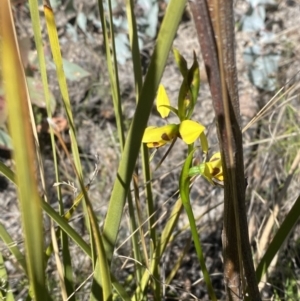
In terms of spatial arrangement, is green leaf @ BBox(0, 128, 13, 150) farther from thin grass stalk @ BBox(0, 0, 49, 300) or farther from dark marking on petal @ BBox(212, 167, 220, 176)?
thin grass stalk @ BBox(0, 0, 49, 300)

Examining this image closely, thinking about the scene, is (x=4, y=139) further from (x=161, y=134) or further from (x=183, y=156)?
(x=161, y=134)

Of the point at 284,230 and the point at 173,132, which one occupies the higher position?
the point at 173,132

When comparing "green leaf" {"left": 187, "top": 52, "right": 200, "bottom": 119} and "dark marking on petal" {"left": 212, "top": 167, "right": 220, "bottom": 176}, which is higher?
"green leaf" {"left": 187, "top": 52, "right": 200, "bottom": 119}

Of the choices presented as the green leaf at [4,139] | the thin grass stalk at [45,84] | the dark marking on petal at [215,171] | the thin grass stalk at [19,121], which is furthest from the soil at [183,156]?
the thin grass stalk at [19,121]

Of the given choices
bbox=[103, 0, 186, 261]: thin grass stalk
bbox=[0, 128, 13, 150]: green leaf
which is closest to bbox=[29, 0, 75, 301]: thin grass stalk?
bbox=[103, 0, 186, 261]: thin grass stalk

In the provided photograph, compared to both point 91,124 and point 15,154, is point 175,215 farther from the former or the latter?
point 91,124

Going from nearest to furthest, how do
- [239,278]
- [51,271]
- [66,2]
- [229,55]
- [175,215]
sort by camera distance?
[229,55], [239,278], [175,215], [51,271], [66,2]

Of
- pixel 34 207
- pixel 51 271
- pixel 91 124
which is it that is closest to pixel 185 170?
pixel 34 207

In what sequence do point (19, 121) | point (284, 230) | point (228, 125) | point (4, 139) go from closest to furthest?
1. point (19, 121)
2. point (228, 125)
3. point (284, 230)
4. point (4, 139)

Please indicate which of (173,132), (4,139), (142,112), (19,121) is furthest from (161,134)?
(4,139)
